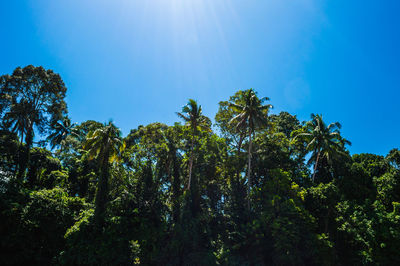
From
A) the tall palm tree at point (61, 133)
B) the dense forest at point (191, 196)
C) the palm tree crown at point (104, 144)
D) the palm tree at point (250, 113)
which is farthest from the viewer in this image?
the tall palm tree at point (61, 133)

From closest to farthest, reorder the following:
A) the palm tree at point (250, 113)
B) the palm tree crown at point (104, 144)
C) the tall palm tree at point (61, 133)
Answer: the palm tree crown at point (104, 144) < the palm tree at point (250, 113) < the tall palm tree at point (61, 133)

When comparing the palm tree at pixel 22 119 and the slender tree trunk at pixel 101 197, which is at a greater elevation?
the palm tree at pixel 22 119

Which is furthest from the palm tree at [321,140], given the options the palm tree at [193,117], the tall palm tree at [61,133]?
the tall palm tree at [61,133]

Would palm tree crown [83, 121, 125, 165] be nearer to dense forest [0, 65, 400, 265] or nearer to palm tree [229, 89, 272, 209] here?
dense forest [0, 65, 400, 265]

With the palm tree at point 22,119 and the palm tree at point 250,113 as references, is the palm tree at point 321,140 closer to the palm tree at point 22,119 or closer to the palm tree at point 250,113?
the palm tree at point 250,113

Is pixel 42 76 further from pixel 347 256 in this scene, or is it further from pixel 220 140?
pixel 347 256

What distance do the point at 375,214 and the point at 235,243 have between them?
13.8 m

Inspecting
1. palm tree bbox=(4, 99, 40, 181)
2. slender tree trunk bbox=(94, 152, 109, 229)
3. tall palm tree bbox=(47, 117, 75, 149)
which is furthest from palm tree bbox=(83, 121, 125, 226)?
tall palm tree bbox=(47, 117, 75, 149)

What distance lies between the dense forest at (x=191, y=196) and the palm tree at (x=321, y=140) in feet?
0.56

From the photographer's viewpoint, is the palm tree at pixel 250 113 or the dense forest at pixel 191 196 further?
the palm tree at pixel 250 113

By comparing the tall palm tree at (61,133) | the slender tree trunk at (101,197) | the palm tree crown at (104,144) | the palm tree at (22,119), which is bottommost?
the slender tree trunk at (101,197)

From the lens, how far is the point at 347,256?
21719 mm

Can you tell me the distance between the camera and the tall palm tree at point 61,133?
36312 mm

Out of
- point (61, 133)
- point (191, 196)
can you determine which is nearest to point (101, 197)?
point (191, 196)
